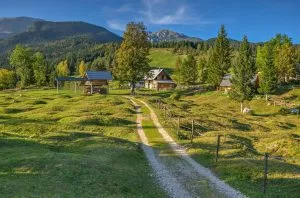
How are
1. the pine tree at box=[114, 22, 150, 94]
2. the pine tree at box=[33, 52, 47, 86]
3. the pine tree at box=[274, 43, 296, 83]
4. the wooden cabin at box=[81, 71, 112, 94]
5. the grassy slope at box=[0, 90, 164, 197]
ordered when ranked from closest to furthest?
the grassy slope at box=[0, 90, 164, 197]
the pine tree at box=[114, 22, 150, 94]
the wooden cabin at box=[81, 71, 112, 94]
the pine tree at box=[274, 43, 296, 83]
the pine tree at box=[33, 52, 47, 86]

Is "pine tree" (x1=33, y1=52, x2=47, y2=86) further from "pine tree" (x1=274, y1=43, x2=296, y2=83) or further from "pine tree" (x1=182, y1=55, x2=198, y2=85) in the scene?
"pine tree" (x1=274, y1=43, x2=296, y2=83)

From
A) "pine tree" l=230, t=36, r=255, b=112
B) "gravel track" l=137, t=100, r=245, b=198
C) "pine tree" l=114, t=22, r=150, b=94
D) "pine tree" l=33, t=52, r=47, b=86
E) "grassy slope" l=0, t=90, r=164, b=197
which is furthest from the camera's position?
"pine tree" l=33, t=52, r=47, b=86

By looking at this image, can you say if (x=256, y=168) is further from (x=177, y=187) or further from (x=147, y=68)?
(x=147, y=68)

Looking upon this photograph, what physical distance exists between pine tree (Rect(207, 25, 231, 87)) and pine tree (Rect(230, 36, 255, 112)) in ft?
103

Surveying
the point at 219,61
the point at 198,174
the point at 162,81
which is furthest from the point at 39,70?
the point at 198,174

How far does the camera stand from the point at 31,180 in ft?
71.6

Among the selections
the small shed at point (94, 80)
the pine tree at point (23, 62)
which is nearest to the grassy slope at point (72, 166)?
the small shed at point (94, 80)

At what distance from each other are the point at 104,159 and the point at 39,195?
1114 cm

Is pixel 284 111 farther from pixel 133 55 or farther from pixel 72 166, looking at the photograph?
pixel 72 166

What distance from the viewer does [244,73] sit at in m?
92.5

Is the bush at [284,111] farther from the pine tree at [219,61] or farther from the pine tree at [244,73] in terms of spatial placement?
the pine tree at [219,61]

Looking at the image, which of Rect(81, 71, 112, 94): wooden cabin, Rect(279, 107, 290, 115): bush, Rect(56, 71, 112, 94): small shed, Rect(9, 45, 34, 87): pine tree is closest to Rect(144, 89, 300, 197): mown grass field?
Rect(279, 107, 290, 115): bush

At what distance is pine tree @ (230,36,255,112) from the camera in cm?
9212

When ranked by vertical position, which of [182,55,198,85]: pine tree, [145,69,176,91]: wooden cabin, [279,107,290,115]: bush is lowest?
[279,107,290,115]: bush
